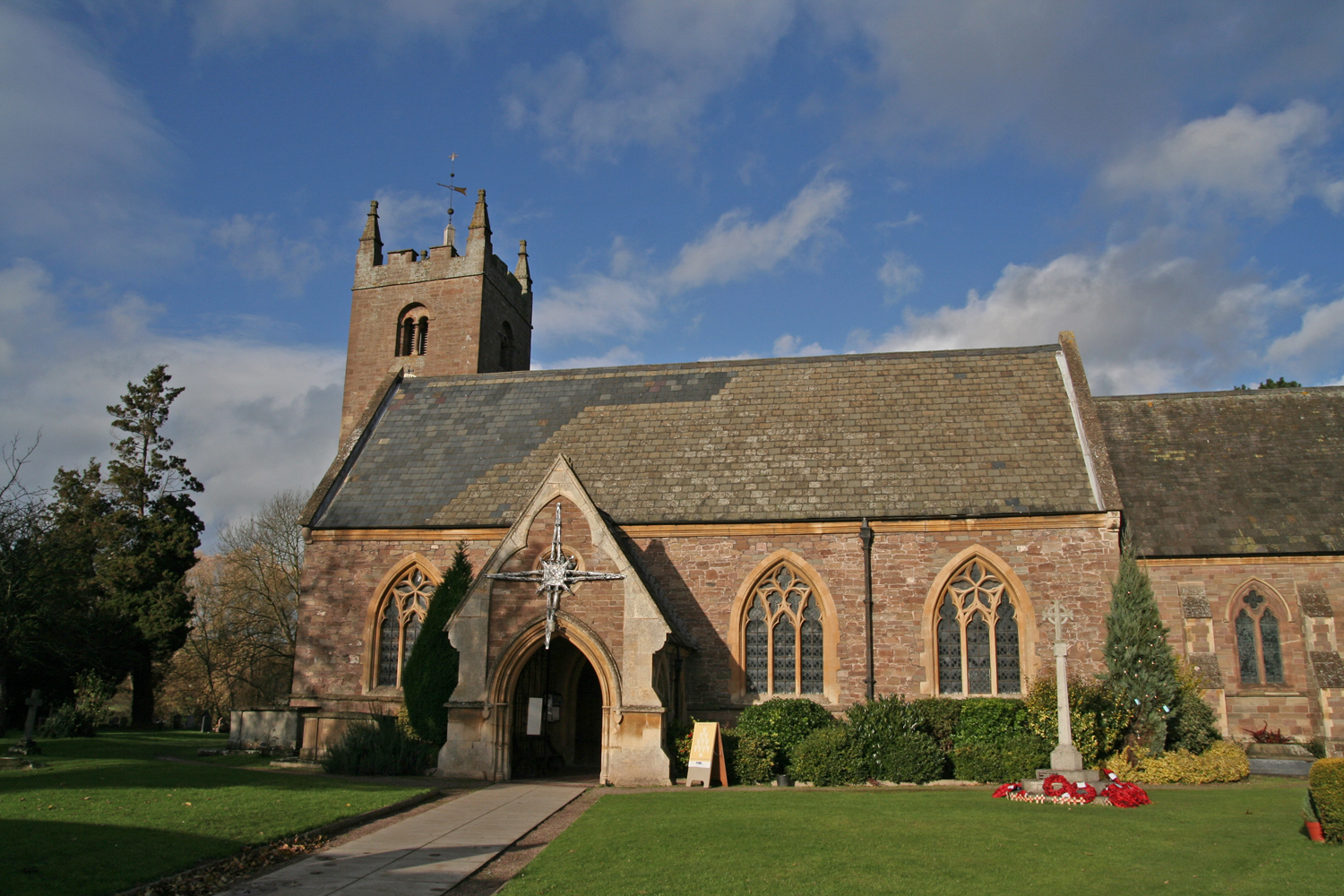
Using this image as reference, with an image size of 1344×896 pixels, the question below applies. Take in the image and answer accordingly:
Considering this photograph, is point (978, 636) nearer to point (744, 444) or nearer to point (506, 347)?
point (744, 444)

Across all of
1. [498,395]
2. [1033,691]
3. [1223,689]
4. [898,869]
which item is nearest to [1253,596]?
[1223,689]

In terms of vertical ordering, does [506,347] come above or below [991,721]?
above

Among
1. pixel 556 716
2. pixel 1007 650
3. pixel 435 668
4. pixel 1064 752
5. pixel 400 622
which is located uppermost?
pixel 400 622

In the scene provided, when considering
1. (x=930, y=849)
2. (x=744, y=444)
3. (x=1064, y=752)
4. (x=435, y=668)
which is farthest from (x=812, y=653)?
(x=930, y=849)

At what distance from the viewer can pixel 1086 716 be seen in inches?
774

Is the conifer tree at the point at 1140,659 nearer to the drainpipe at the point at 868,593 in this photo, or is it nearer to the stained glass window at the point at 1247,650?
the stained glass window at the point at 1247,650

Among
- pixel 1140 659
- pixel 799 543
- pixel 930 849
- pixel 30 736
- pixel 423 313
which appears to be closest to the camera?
pixel 930 849

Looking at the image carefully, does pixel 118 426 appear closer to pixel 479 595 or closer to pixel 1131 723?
→ pixel 479 595

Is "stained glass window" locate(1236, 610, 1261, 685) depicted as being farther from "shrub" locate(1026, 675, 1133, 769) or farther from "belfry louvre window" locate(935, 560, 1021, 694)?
"belfry louvre window" locate(935, 560, 1021, 694)

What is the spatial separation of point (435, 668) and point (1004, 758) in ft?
39.9

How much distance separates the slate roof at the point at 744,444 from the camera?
915 inches

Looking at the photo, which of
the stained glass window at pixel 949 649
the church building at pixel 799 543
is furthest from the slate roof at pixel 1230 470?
the stained glass window at pixel 949 649

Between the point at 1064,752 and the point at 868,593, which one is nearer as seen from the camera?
the point at 1064,752

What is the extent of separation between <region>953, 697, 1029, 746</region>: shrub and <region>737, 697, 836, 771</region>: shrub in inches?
106
